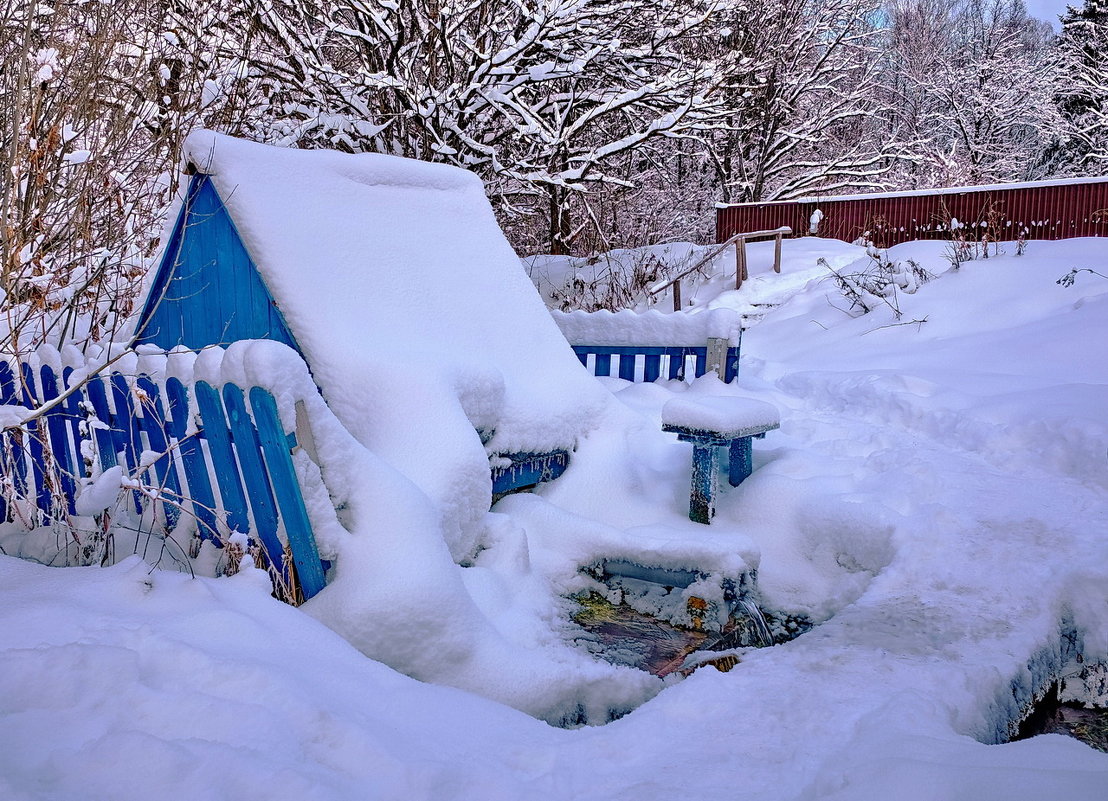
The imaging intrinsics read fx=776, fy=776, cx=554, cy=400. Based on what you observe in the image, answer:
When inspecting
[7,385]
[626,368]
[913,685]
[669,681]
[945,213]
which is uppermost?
[945,213]

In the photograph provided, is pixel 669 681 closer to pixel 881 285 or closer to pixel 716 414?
pixel 716 414

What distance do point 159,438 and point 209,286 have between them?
0.83m

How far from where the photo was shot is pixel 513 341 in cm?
408

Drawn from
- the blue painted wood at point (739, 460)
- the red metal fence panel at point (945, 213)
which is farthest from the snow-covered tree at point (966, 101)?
the blue painted wood at point (739, 460)

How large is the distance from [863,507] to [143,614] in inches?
120

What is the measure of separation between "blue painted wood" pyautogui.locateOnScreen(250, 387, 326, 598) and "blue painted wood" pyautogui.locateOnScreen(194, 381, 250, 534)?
21 cm

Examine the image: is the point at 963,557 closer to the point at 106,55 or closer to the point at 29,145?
the point at 29,145

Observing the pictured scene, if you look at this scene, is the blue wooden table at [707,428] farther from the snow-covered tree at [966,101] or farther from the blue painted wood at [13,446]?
the snow-covered tree at [966,101]

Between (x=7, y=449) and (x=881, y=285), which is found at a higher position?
(x=881, y=285)

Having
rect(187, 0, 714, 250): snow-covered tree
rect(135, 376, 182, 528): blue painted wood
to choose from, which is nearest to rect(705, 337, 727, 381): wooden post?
rect(135, 376, 182, 528): blue painted wood

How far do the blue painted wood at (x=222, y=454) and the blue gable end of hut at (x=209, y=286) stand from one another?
0.67 meters

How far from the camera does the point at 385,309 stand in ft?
11.5

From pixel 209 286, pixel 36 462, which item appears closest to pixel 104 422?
pixel 36 462

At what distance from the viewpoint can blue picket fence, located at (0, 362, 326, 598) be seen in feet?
7.95
